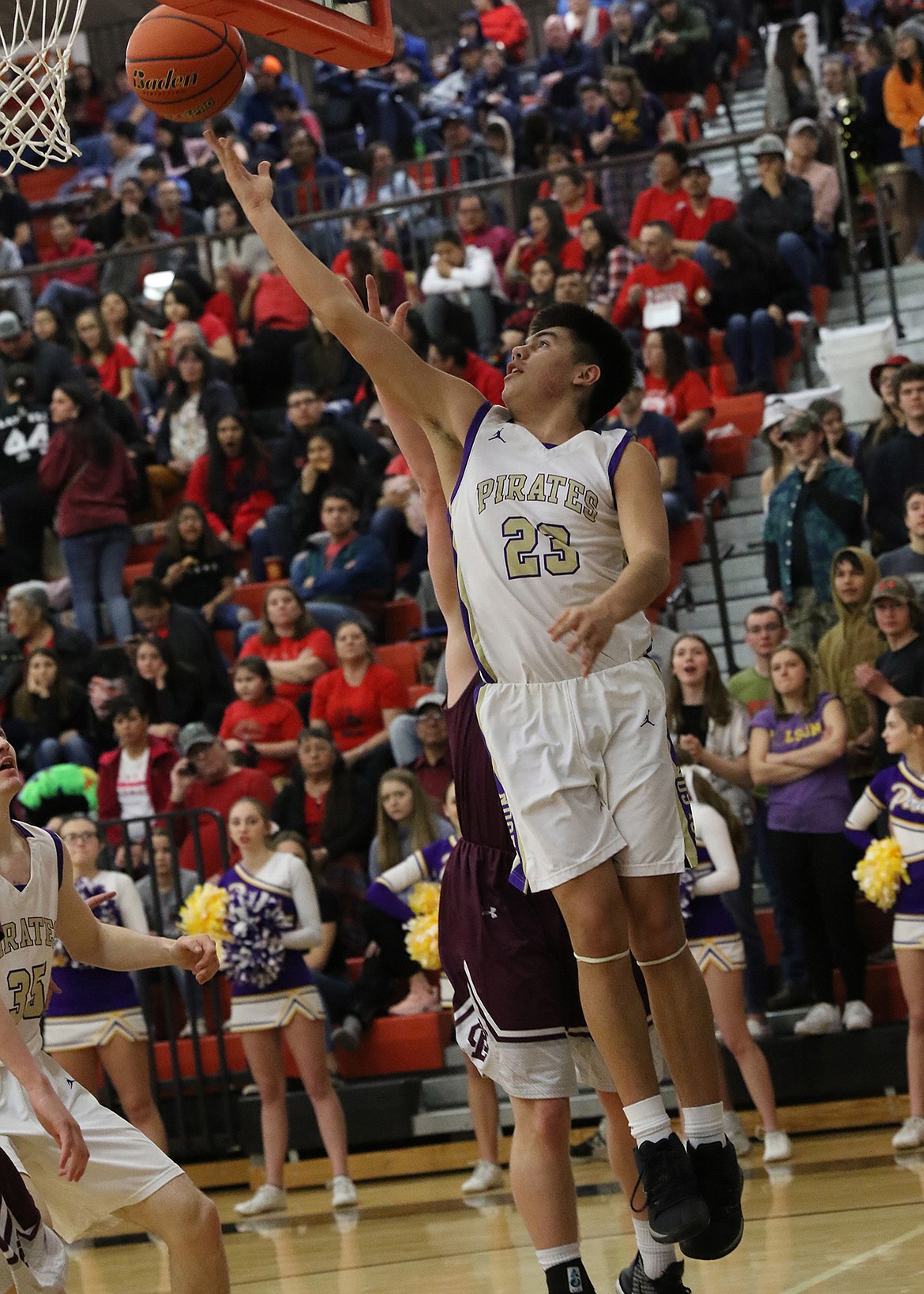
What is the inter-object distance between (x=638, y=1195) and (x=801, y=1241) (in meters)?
1.94

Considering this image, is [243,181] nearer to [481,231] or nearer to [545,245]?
[545,245]

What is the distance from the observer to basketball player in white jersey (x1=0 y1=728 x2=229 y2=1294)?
14.2ft

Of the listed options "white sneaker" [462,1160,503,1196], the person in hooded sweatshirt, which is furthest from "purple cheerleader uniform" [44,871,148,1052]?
the person in hooded sweatshirt

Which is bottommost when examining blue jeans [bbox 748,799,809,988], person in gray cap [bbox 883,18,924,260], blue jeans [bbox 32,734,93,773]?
blue jeans [bbox 748,799,809,988]

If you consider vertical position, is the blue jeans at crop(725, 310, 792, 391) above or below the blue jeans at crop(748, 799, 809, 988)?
above

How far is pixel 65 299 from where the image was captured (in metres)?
15.0

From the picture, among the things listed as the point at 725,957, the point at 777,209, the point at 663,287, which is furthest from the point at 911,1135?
the point at 777,209

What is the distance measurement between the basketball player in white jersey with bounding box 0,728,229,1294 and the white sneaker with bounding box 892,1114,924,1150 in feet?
13.0

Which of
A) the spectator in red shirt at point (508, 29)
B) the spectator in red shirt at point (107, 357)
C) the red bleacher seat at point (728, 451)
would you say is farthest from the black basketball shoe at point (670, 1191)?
the spectator in red shirt at point (508, 29)

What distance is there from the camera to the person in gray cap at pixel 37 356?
45.2 feet

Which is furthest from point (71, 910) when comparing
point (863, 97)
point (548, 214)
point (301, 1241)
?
point (863, 97)

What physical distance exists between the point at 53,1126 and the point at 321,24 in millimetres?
2990

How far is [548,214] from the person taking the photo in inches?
532

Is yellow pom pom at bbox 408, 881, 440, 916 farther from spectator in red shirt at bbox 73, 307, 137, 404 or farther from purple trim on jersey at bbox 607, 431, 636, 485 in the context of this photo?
spectator in red shirt at bbox 73, 307, 137, 404
